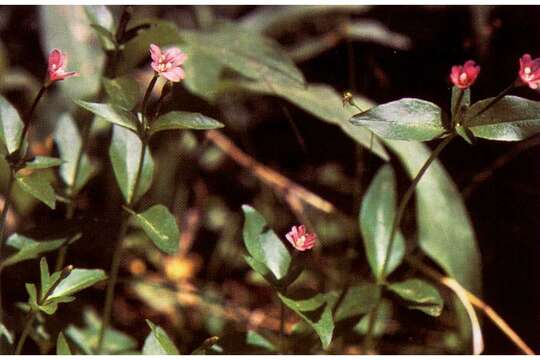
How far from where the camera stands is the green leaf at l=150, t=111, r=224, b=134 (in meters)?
0.77

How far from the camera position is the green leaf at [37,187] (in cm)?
80

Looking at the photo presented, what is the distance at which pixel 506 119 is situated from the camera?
770 mm

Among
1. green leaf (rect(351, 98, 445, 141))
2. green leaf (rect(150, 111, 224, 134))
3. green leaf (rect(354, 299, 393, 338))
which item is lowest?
green leaf (rect(354, 299, 393, 338))

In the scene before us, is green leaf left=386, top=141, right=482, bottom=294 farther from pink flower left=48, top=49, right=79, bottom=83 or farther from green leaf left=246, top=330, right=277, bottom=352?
pink flower left=48, top=49, right=79, bottom=83

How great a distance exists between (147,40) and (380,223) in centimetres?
51

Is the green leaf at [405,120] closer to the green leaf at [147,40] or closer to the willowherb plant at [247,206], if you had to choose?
the willowherb plant at [247,206]

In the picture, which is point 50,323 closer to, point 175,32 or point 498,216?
point 175,32

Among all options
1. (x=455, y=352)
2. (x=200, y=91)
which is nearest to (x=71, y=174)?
(x=200, y=91)

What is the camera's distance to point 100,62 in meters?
1.52

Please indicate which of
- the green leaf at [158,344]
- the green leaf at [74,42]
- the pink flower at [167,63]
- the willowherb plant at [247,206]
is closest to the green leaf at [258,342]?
the willowherb plant at [247,206]

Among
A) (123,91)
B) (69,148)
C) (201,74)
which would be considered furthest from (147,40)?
(123,91)

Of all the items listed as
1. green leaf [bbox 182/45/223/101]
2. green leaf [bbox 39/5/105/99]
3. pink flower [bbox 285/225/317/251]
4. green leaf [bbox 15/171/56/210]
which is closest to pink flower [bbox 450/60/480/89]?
pink flower [bbox 285/225/317/251]

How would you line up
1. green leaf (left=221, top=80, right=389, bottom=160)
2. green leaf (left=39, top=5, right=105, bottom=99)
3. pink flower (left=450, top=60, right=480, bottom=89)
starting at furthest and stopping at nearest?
green leaf (left=39, top=5, right=105, bottom=99)
green leaf (left=221, top=80, right=389, bottom=160)
pink flower (left=450, top=60, right=480, bottom=89)

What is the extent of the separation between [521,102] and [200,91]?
1.79 ft
